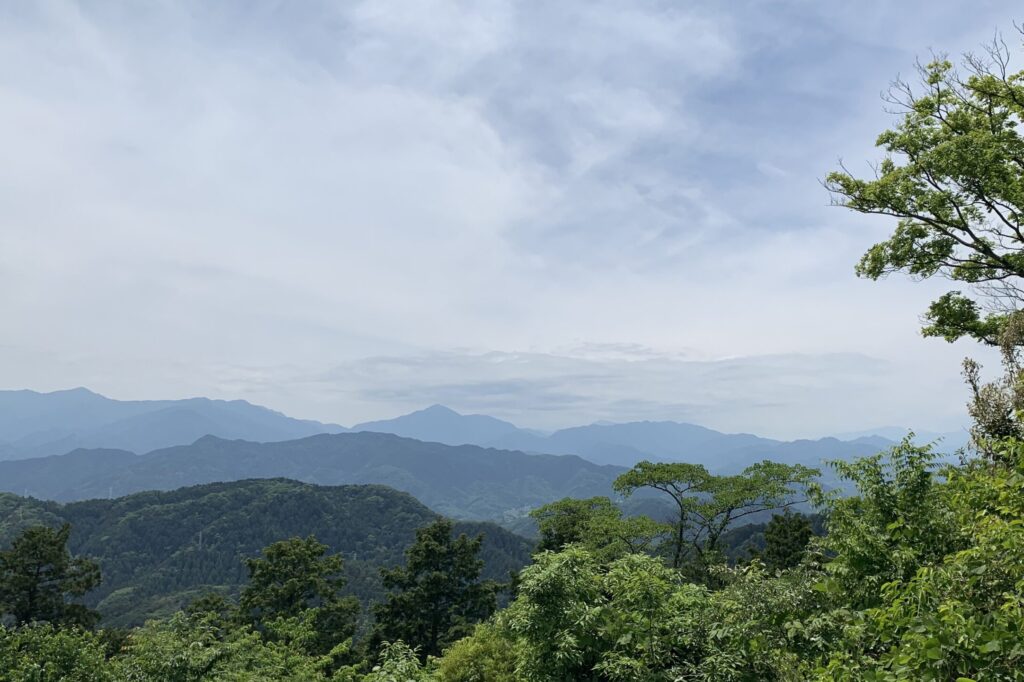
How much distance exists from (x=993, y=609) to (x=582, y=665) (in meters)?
8.79

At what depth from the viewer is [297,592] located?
128 feet

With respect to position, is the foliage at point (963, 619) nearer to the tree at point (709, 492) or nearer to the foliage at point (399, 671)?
the foliage at point (399, 671)

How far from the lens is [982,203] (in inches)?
575

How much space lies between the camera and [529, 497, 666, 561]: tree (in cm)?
3167

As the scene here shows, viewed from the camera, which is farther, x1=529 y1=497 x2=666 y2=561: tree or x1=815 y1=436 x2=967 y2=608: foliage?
x1=529 y1=497 x2=666 y2=561: tree

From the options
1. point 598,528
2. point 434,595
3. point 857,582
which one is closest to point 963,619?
point 857,582

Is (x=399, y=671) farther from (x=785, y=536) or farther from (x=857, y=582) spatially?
(x=785, y=536)

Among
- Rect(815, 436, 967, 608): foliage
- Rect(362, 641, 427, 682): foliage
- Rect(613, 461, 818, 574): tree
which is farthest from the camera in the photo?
Rect(613, 461, 818, 574): tree

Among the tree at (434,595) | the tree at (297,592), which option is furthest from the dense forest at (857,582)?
the tree at (434,595)

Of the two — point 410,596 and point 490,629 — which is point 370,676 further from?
point 410,596

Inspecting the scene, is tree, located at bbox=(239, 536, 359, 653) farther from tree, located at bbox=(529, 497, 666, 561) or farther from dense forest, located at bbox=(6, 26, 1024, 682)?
tree, located at bbox=(529, 497, 666, 561)

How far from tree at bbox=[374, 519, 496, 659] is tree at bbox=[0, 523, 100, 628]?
2079 cm

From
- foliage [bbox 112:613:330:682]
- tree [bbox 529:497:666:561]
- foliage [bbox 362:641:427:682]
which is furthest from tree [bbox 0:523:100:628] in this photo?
foliage [bbox 362:641:427:682]

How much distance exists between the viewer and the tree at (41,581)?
35875 mm
